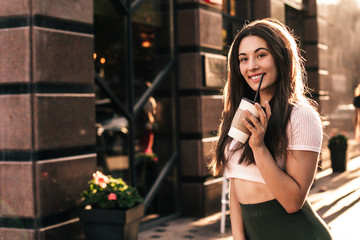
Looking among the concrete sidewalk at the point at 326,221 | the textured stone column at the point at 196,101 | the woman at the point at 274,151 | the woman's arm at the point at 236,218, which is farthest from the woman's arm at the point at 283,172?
the textured stone column at the point at 196,101

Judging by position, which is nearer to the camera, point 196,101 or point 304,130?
point 304,130

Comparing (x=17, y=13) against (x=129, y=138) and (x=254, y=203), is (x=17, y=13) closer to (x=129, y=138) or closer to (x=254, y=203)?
(x=129, y=138)

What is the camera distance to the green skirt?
2.11m

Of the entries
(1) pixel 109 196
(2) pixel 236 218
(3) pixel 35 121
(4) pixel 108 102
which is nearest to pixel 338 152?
(4) pixel 108 102

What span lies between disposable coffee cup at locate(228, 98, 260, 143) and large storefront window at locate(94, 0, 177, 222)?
13.3 feet

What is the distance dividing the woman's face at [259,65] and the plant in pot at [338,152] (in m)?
10.2

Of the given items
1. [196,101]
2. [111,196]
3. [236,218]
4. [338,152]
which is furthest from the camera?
[338,152]

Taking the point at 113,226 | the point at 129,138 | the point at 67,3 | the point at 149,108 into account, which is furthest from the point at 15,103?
the point at 149,108

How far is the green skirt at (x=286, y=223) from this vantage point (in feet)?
6.93

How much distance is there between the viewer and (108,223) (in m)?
4.98

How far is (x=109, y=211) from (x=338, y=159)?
828 centimetres

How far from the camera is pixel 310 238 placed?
210cm

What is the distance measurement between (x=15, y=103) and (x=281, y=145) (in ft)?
11.2

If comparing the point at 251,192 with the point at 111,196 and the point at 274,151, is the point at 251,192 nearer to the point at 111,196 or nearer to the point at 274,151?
the point at 274,151
